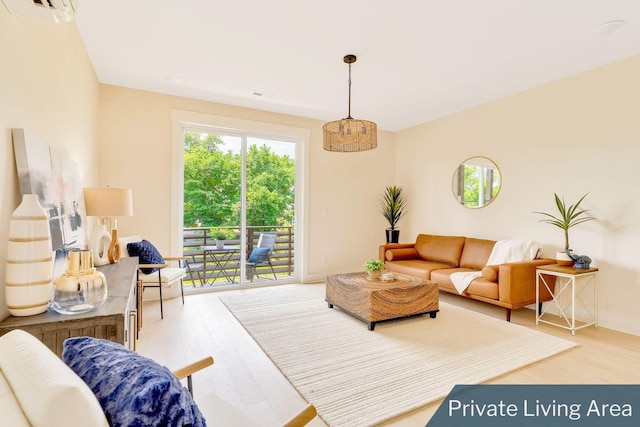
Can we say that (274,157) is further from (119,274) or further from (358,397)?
(358,397)

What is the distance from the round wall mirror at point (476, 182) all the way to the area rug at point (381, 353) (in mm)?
1693

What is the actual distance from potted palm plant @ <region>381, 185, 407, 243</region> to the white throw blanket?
1855 millimetres

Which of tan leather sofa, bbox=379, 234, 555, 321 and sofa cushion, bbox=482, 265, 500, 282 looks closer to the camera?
tan leather sofa, bbox=379, 234, 555, 321

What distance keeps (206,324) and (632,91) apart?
4954mm

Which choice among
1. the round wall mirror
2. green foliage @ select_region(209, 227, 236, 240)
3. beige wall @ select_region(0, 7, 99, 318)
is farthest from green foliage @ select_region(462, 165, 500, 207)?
beige wall @ select_region(0, 7, 99, 318)

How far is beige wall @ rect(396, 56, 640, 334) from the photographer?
10.6 feet

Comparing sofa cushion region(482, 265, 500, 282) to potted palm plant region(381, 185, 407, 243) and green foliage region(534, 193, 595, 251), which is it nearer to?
green foliage region(534, 193, 595, 251)

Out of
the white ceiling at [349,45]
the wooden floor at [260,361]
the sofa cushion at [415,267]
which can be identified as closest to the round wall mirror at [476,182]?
the white ceiling at [349,45]

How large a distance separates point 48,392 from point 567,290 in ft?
14.9

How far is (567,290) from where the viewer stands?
3652 millimetres

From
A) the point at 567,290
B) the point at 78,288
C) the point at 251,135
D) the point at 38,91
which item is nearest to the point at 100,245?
the point at 38,91

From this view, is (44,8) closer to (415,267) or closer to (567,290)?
(415,267)

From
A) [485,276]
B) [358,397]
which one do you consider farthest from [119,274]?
[485,276]

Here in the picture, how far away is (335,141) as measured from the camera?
3334mm
